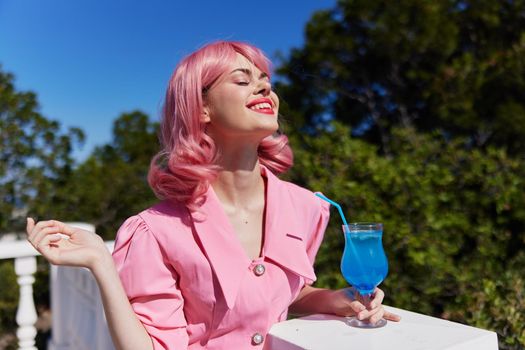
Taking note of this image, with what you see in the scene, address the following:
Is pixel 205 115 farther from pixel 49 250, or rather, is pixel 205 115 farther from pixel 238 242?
pixel 49 250

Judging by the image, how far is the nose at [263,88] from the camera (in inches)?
62.7

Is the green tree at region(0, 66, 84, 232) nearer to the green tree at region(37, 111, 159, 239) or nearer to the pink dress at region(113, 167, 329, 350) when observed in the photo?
the green tree at region(37, 111, 159, 239)

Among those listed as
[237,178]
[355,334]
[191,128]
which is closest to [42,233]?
[191,128]

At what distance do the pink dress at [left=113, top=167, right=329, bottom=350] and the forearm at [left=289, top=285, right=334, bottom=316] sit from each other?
0.32 feet

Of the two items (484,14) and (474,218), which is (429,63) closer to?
(484,14)

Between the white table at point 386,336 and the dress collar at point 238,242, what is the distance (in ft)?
0.63

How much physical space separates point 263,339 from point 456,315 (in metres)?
1.42

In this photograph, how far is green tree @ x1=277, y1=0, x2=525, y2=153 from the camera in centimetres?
579

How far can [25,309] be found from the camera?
112 inches

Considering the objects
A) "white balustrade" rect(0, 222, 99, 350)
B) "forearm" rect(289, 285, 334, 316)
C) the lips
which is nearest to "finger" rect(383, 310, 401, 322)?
"forearm" rect(289, 285, 334, 316)

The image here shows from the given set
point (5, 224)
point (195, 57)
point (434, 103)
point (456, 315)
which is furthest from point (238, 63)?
point (434, 103)

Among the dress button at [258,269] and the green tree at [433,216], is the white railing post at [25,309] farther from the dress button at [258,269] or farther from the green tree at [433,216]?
the dress button at [258,269]

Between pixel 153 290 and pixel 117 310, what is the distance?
12 centimetres

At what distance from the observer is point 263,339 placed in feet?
4.86
